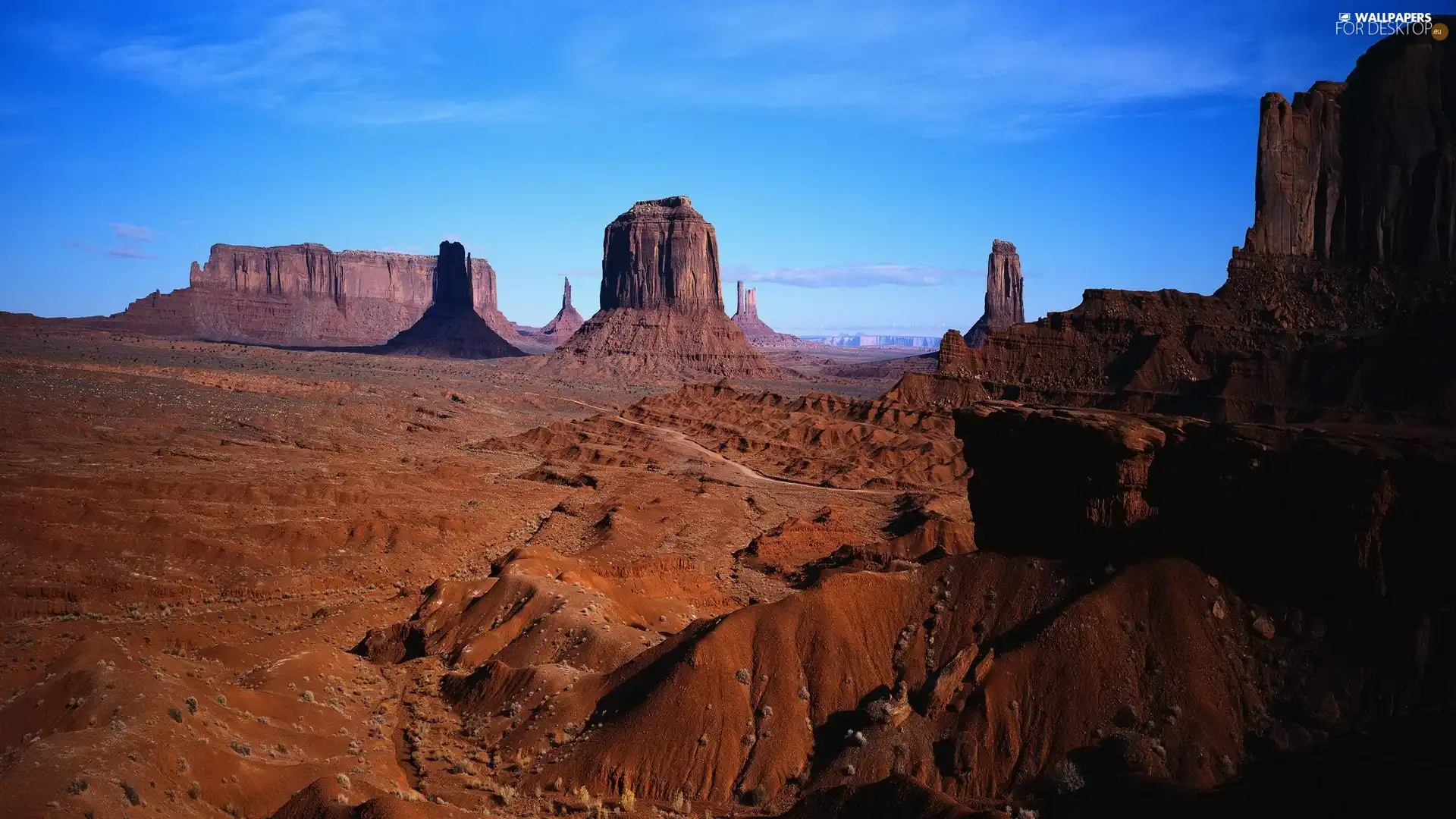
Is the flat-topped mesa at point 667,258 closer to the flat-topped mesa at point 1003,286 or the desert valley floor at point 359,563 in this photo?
the flat-topped mesa at point 1003,286

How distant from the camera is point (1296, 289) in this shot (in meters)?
81.2

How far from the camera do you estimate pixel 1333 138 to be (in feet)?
285

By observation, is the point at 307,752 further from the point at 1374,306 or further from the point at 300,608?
the point at 1374,306

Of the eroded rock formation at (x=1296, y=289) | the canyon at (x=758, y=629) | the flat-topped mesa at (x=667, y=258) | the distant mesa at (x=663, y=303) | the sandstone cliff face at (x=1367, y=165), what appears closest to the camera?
the canyon at (x=758, y=629)

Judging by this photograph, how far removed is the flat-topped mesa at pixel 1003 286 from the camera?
179 metres

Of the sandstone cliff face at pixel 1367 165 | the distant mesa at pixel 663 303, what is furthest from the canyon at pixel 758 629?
the distant mesa at pixel 663 303

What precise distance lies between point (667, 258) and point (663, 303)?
306 inches

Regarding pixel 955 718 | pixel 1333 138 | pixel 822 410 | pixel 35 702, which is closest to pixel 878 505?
pixel 822 410

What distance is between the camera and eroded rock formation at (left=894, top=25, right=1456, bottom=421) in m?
73.6

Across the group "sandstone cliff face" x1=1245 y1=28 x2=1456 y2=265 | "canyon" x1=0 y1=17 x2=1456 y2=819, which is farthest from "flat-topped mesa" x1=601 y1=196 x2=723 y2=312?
"canyon" x1=0 y1=17 x2=1456 y2=819

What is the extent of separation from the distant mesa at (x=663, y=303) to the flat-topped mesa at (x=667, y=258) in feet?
0.43

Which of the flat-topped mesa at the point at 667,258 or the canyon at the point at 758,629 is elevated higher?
the flat-topped mesa at the point at 667,258

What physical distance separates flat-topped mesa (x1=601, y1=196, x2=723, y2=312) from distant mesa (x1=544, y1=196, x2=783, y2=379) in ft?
0.43

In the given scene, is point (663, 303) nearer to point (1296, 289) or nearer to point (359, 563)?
point (1296, 289)
